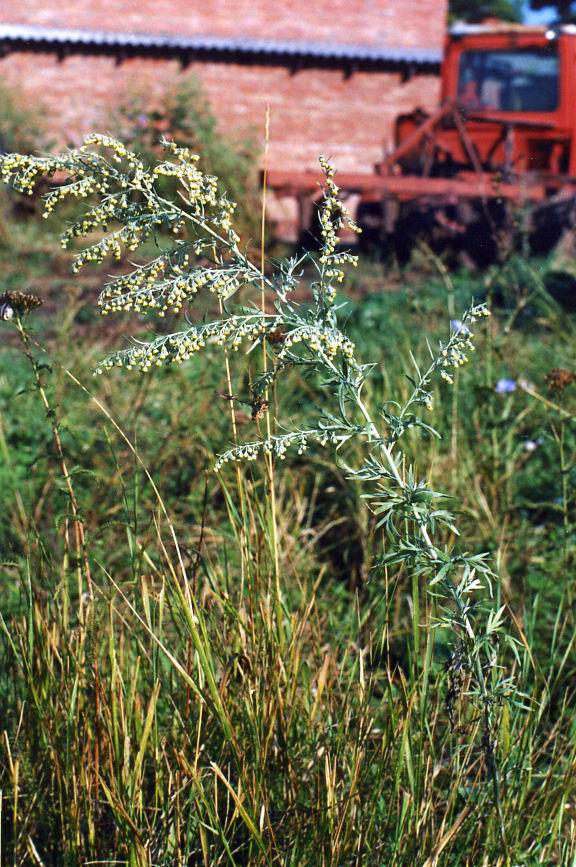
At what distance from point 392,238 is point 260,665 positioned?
780 centimetres

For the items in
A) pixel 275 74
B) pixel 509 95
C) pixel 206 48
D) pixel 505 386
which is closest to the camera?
pixel 505 386

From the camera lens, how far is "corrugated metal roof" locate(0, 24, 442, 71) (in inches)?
579

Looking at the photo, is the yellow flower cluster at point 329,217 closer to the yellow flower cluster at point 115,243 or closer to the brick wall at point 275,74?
the yellow flower cluster at point 115,243

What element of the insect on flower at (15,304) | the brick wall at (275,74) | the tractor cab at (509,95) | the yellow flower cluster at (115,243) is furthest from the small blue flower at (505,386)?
the brick wall at (275,74)

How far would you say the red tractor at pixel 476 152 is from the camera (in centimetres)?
887

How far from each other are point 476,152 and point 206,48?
6.50 metres

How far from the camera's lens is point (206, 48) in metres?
15.0

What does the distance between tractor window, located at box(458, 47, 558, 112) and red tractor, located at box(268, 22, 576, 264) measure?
0.01 meters

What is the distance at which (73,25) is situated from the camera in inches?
595

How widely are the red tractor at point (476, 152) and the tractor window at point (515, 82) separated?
0.03 feet

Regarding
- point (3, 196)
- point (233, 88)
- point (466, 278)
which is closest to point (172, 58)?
point (233, 88)

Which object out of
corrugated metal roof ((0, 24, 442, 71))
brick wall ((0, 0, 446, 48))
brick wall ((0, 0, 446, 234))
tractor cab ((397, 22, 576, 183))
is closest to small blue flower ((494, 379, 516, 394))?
tractor cab ((397, 22, 576, 183))

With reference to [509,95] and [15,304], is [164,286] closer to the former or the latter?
[15,304]

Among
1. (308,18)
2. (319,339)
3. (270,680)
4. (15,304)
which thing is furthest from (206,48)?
(319,339)
